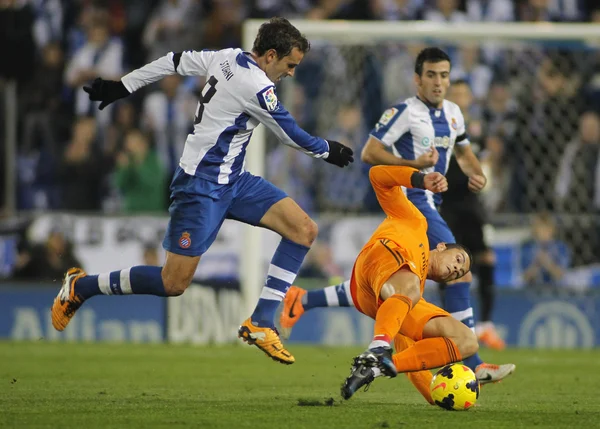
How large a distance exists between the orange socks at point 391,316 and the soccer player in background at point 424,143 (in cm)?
167

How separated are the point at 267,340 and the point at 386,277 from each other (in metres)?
1.10

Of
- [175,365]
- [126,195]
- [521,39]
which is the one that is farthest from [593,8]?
[175,365]

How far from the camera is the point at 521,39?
41.8 ft

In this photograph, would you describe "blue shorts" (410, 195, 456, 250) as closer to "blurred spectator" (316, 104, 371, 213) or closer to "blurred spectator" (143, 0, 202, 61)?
"blurred spectator" (316, 104, 371, 213)

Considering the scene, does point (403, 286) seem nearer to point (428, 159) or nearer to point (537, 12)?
point (428, 159)

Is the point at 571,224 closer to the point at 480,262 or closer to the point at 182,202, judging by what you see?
the point at 480,262

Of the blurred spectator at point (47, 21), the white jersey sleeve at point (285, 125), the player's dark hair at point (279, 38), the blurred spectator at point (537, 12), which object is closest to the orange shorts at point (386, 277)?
the white jersey sleeve at point (285, 125)

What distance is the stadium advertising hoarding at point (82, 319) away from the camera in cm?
1330

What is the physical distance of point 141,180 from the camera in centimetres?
1430

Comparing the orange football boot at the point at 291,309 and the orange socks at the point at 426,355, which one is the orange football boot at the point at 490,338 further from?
the orange socks at the point at 426,355

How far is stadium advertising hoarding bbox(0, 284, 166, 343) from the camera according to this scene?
1330cm

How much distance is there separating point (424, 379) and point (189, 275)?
174 cm

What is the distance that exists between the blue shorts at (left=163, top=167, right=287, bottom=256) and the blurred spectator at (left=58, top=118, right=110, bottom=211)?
22.5ft

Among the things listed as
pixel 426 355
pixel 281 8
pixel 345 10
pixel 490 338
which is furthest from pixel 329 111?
pixel 426 355
